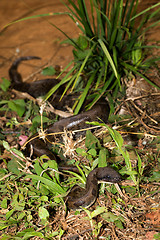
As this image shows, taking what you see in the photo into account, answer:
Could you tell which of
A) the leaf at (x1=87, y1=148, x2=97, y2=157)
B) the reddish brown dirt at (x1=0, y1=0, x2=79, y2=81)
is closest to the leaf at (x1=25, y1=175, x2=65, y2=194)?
the leaf at (x1=87, y1=148, x2=97, y2=157)

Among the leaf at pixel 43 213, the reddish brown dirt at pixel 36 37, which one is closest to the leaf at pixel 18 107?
the reddish brown dirt at pixel 36 37

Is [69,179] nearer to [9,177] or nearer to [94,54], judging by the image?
[9,177]

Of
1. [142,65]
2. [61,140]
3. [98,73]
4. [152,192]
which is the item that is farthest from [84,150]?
[142,65]

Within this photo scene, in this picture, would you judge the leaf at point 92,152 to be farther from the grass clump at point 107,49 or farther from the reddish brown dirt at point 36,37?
the reddish brown dirt at point 36,37

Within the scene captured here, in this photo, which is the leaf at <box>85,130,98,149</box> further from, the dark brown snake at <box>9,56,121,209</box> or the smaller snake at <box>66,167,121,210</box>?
the smaller snake at <box>66,167,121,210</box>

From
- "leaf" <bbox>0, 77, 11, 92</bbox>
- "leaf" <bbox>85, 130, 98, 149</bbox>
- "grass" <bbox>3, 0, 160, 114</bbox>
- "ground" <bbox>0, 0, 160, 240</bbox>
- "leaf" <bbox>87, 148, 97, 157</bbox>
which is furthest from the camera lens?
"leaf" <bbox>0, 77, 11, 92</bbox>

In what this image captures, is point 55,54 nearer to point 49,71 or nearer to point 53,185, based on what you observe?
point 49,71
